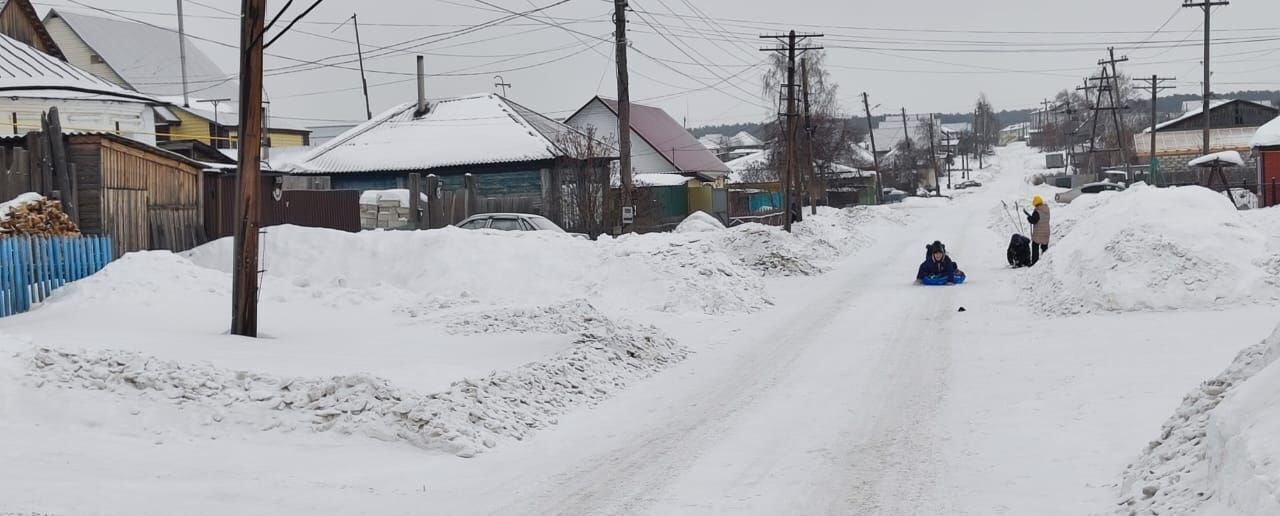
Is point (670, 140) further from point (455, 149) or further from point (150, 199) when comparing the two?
point (150, 199)

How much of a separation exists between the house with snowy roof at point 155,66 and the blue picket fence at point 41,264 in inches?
1556

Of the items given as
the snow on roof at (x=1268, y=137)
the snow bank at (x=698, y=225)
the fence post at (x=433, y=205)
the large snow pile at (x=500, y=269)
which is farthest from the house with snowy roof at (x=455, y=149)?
the snow on roof at (x=1268, y=137)

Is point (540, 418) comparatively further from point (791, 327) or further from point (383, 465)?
point (791, 327)

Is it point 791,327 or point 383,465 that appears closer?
point 383,465

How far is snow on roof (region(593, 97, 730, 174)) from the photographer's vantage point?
6019cm

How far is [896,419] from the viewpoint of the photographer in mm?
9680

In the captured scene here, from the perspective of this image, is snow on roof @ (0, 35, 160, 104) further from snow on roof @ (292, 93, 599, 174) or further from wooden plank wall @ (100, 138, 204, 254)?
wooden plank wall @ (100, 138, 204, 254)

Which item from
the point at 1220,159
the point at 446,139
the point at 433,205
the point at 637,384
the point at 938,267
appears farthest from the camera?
the point at 446,139

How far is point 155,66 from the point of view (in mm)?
58812

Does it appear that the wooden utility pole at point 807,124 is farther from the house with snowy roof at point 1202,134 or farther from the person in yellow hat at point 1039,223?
the house with snowy roof at point 1202,134

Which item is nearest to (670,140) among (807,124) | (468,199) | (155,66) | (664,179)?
(664,179)

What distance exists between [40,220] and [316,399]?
322 inches

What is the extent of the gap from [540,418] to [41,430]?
12.7 feet

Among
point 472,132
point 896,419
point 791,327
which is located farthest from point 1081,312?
point 472,132
